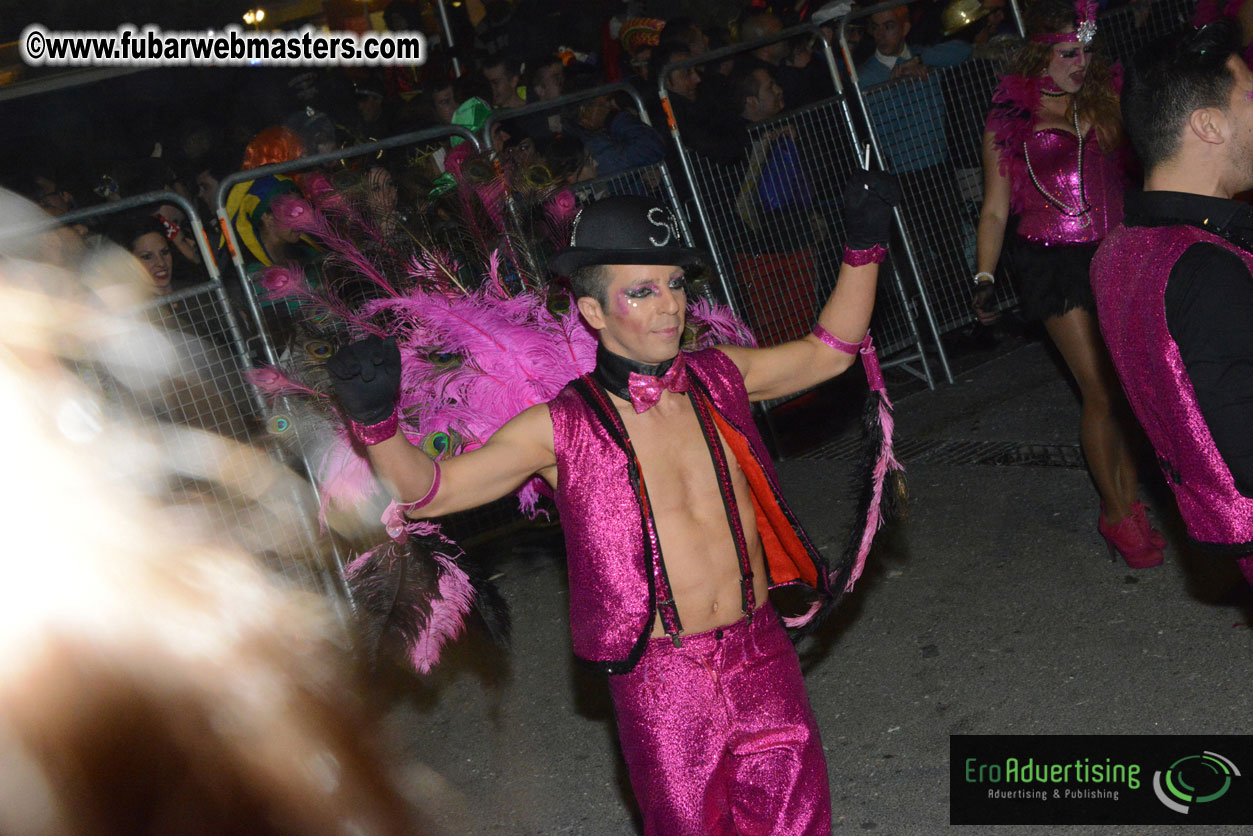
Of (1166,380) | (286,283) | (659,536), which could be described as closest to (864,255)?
(1166,380)

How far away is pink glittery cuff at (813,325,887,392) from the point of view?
300 centimetres

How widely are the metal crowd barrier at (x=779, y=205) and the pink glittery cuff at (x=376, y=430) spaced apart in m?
4.61

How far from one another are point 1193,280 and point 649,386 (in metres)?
1.21

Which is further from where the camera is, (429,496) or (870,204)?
(870,204)

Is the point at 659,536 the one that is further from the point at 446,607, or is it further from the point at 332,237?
the point at 332,237

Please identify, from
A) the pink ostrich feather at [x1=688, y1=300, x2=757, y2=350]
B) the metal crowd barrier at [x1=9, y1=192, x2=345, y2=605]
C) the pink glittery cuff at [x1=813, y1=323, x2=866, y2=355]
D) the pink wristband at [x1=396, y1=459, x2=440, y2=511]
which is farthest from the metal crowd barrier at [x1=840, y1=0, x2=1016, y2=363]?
the pink wristband at [x1=396, y1=459, x2=440, y2=511]

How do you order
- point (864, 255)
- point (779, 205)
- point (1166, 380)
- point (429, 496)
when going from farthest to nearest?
point (779, 205), point (864, 255), point (429, 496), point (1166, 380)

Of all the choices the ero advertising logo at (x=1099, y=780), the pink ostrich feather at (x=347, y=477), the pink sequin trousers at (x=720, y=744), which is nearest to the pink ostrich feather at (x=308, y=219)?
the pink ostrich feather at (x=347, y=477)

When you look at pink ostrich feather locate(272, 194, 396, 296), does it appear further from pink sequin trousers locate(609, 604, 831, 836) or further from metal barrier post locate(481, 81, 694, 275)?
metal barrier post locate(481, 81, 694, 275)

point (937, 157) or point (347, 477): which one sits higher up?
point (937, 157)

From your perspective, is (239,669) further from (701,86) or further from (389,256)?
(701,86)

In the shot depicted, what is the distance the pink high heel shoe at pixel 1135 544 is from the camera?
15.9 feet

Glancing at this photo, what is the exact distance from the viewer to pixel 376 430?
252cm

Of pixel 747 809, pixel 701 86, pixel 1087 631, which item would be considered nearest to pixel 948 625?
pixel 1087 631
